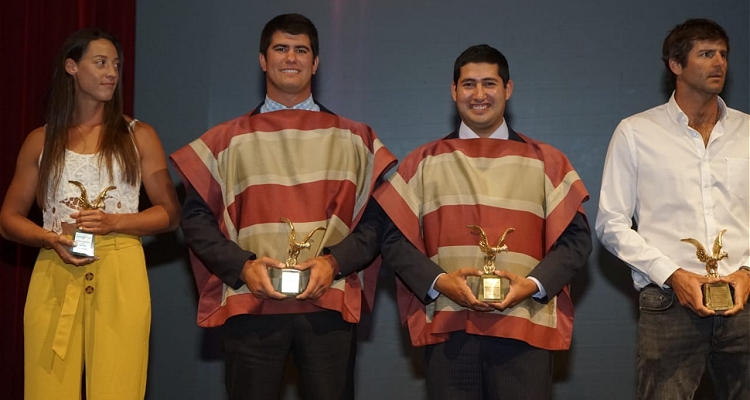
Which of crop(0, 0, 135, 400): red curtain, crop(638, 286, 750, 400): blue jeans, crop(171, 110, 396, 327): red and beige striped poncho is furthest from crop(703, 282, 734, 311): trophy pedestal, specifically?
crop(0, 0, 135, 400): red curtain

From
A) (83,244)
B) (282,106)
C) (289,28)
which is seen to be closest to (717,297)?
(282,106)

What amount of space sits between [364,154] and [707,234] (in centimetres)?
135

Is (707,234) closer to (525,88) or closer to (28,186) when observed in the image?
(525,88)

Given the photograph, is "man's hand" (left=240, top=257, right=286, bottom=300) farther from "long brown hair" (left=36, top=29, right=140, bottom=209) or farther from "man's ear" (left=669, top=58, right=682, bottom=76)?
"man's ear" (left=669, top=58, right=682, bottom=76)

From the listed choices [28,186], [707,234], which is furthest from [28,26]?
[707,234]

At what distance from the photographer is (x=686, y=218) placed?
3.44m

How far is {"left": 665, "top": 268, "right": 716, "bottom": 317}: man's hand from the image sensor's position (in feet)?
10.5

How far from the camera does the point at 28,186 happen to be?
12.0ft

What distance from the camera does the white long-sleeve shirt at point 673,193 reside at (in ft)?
11.2

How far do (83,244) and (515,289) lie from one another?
1590 mm

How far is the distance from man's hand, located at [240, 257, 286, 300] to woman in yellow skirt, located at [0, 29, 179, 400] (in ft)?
1.74

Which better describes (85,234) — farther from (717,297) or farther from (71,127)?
(717,297)

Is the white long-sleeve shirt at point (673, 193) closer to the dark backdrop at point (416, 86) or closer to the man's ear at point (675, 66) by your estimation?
the man's ear at point (675, 66)

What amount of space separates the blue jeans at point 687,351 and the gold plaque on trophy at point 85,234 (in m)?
2.11
